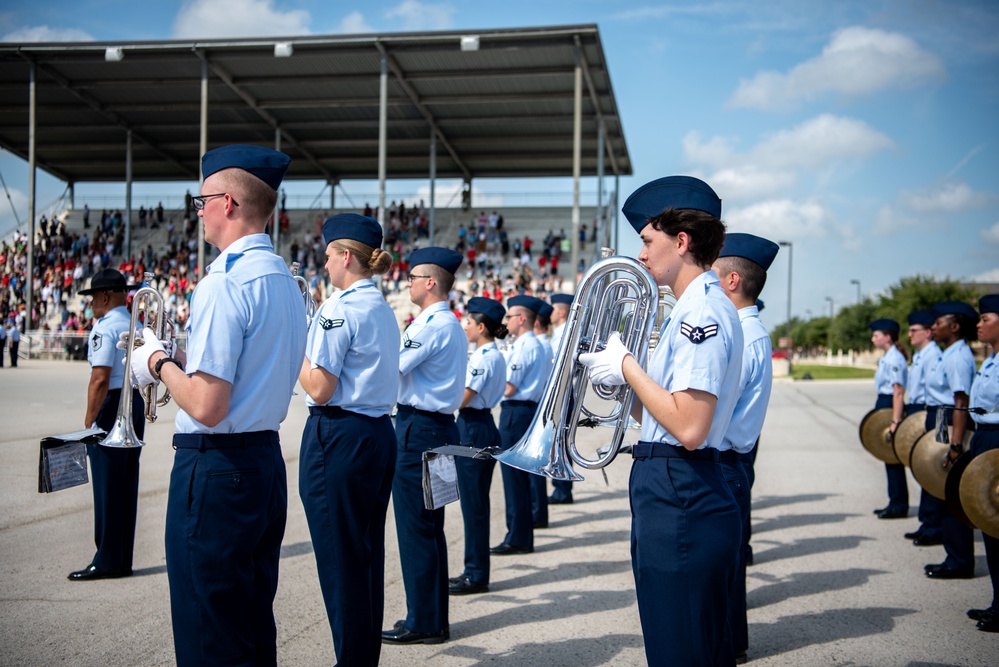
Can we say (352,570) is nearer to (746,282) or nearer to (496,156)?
(746,282)

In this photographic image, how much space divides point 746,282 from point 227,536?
2780 millimetres

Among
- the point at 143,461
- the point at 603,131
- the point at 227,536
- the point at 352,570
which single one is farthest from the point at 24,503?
the point at 603,131

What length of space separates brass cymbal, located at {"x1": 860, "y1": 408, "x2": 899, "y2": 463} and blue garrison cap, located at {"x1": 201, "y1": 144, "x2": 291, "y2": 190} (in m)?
7.80

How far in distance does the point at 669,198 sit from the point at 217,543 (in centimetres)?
194

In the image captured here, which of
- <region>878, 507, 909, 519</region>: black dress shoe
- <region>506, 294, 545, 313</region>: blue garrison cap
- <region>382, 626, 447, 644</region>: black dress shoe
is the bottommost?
<region>878, 507, 909, 519</region>: black dress shoe

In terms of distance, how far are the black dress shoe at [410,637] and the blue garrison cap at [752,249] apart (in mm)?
2647

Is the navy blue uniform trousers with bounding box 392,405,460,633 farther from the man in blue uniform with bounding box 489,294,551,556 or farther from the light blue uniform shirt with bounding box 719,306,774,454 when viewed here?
the man in blue uniform with bounding box 489,294,551,556

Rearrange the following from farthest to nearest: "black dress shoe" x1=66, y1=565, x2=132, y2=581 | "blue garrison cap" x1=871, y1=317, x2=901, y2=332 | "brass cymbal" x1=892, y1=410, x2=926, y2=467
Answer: "blue garrison cap" x1=871, y1=317, x2=901, y2=332 → "brass cymbal" x1=892, y1=410, x2=926, y2=467 → "black dress shoe" x1=66, y1=565, x2=132, y2=581

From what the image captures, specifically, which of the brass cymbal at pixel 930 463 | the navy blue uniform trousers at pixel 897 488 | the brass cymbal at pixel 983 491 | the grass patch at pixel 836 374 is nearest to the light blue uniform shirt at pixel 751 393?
the brass cymbal at pixel 983 491

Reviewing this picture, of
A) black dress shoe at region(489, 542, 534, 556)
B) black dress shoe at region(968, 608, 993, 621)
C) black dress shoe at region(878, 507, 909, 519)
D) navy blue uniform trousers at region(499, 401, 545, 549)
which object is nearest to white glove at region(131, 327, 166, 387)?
navy blue uniform trousers at region(499, 401, 545, 549)

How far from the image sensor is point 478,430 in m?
6.67

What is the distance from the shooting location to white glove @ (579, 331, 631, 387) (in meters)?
2.83

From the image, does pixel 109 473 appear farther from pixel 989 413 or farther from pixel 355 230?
pixel 989 413

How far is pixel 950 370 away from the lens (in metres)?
7.21
